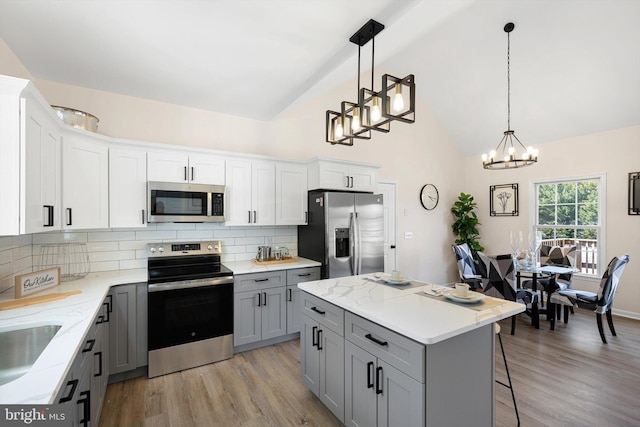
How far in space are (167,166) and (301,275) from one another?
Answer: 6.20ft

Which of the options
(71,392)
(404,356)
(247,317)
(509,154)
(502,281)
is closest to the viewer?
(71,392)

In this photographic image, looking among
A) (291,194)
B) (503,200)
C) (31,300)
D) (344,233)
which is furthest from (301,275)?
(503,200)

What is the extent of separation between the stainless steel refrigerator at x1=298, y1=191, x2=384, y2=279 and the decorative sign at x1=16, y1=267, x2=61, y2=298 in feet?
8.16

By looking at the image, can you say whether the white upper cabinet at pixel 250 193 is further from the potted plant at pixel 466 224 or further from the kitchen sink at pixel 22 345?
the potted plant at pixel 466 224

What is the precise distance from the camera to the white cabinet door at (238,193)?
339cm

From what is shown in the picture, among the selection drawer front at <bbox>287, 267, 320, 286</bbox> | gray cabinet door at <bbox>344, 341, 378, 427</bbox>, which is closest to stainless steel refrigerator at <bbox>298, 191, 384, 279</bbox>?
drawer front at <bbox>287, 267, 320, 286</bbox>

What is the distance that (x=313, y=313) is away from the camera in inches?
90.1

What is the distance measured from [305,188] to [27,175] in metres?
2.71

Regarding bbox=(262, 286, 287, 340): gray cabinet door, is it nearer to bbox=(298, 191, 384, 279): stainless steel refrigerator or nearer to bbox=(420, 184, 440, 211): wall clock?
bbox=(298, 191, 384, 279): stainless steel refrigerator

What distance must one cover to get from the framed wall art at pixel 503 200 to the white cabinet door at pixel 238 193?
4.85 metres

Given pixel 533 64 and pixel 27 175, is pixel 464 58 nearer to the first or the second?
pixel 533 64

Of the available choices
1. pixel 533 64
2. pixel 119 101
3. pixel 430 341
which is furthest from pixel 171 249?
pixel 533 64

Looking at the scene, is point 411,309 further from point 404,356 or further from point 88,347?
point 88,347

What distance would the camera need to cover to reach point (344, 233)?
3.67 m
